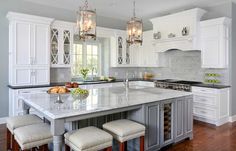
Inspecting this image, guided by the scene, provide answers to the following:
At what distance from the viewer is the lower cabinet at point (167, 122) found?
9.39ft

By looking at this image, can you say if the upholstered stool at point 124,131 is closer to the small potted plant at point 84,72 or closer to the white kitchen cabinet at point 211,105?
the white kitchen cabinet at point 211,105

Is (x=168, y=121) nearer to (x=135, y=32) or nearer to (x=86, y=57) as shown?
(x=135, y=32)

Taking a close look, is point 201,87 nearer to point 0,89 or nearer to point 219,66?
point 219,66

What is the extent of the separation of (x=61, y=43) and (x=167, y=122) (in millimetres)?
3350

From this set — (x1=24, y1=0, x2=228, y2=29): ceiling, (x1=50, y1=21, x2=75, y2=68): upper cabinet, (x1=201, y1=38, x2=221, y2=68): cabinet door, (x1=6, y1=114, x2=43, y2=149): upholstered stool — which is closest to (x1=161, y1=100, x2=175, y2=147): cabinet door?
(x1=6, y1=114, x2=43, y2=149): upholstered stool

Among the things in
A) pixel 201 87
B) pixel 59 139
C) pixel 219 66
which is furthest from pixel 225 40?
pixel 59 139

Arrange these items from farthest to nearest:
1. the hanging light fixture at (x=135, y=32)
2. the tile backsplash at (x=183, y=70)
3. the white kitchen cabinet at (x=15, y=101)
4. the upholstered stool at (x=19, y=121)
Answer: the tile backsplash at (x=183, y=70)
the white kitchen cabinet at (x=15, y=101)
the hanging light fixture at (x=135, y=32)
the upholstered stool at (x=19, y=121)

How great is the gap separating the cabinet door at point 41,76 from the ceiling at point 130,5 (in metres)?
1.78

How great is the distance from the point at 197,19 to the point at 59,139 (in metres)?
4.43

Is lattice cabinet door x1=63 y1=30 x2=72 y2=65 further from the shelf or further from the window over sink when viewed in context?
the shelf

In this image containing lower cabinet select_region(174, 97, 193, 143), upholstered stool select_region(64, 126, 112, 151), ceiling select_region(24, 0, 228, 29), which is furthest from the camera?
ceiling select_region(24, 0, 228, 29)

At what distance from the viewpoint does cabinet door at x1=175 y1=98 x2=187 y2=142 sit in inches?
128

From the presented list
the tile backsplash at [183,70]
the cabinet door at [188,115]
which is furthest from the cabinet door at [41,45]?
the cabinet door at [188,115]

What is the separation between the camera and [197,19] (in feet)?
16.1
